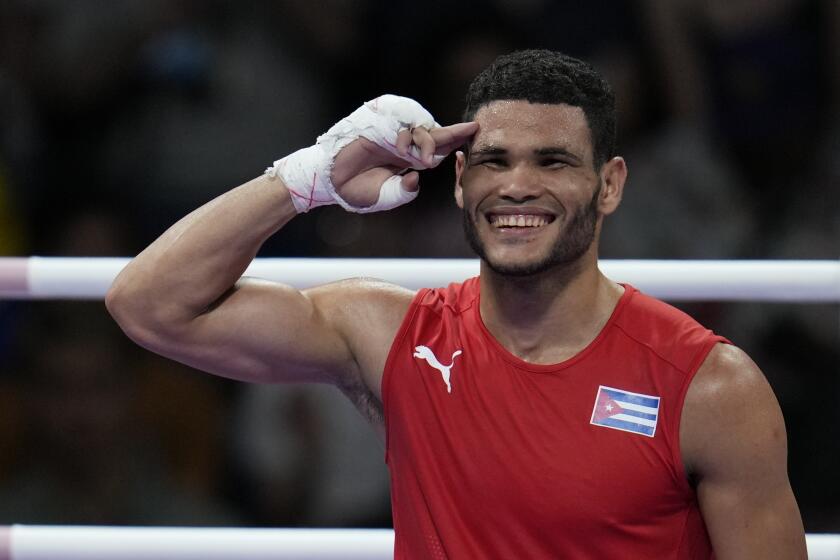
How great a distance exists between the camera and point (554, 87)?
2.07 meters

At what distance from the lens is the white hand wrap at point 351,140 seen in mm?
2045

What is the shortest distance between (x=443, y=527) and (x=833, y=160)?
2388mm

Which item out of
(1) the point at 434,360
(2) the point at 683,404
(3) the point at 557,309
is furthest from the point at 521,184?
(2) the point at 683,404

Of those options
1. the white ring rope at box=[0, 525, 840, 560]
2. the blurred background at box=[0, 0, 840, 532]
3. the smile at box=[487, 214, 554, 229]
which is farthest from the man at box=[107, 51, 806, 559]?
the blurred background at box=[0, 0, 840, 532]

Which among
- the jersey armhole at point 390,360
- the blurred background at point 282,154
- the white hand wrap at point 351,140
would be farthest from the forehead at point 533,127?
the blurred background at point 282,154

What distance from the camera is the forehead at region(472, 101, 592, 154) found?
205 centimetres

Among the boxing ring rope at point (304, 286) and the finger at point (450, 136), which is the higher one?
the finger at point (450, 136)

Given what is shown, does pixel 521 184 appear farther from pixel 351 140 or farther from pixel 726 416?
pixel 726 416

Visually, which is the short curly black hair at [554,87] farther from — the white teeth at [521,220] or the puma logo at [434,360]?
the puma logo at [434,360]

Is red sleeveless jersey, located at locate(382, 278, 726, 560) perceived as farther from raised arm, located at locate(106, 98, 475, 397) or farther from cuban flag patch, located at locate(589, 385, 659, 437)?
raised arm, located at locate(106, 98, 475, 397)

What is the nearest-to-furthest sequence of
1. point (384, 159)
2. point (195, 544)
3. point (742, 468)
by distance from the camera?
point (742, 468) → point (384, 159) → point (195, 544)

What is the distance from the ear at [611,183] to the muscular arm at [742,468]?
40 cm

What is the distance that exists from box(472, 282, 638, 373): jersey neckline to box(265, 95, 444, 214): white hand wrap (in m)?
0.31

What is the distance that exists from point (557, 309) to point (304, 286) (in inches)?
20.3
